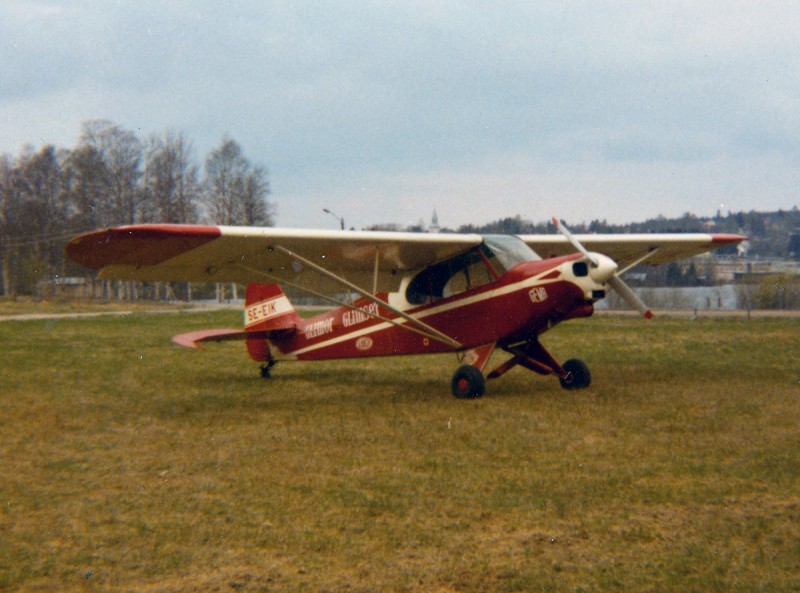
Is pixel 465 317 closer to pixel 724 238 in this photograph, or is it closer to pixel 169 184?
pixel 724 238

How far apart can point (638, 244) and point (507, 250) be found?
337 cm

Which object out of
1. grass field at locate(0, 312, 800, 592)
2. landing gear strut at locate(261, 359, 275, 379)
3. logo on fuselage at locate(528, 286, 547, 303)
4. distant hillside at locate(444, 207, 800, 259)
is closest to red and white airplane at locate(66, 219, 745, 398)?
logo on fuselage at locate(528, 286, 547, 303)

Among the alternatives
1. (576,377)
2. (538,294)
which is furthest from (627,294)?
(576,377)

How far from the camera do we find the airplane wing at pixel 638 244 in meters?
12.4

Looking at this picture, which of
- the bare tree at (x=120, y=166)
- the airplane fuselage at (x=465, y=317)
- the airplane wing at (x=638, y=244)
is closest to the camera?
the airplane fuselage at (x=465, y=317)

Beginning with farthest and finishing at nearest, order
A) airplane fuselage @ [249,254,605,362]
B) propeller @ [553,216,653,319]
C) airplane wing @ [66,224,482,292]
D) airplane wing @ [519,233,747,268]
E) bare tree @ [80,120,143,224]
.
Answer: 1. bare tree @ [80,120,143,224]
2. airplane wing @ [519,233,747,268]
3. airplane fuselage @ [249,254,605,362]
4. propeller @ [553,216,653,319]
5. airplane wing @ [66,224,482,292]

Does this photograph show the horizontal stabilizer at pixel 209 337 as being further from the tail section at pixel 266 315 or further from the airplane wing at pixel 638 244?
the airplane wing at pixel 638 244

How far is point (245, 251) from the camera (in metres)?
9.83

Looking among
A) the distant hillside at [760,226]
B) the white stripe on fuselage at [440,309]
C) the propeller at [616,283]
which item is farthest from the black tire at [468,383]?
the distant hillside at [760,226]

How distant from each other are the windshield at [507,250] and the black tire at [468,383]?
150 centimetres

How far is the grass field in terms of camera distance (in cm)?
391

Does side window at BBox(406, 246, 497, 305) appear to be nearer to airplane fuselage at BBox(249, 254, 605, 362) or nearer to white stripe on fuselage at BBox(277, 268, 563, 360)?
airplane fuselage at BBox(249, 254, 605, 362)

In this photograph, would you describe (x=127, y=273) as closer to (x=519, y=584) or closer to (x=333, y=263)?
(x=333, y=263)

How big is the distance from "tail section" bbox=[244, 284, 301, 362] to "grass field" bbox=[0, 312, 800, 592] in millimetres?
1689
